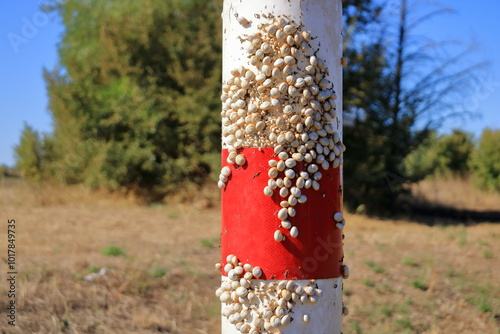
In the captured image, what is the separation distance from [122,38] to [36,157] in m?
5.08

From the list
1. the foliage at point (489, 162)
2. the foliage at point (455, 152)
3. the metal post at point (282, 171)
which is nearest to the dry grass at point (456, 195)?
the foliage at point (489, 162)

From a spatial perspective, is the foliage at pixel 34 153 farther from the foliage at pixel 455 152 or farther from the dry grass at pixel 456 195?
the foliage at pixel 455 152

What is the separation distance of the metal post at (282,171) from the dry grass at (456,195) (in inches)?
610

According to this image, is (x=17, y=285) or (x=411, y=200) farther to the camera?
(x=411, y=200)

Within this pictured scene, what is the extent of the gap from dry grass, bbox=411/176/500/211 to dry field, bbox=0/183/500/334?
7.80 m

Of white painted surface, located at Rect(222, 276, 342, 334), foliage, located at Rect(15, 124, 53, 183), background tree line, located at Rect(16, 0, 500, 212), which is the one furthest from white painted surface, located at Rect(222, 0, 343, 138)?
foliage, located at Rect(15, 124, 53, 183)

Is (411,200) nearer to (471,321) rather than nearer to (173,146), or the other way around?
(173,146)

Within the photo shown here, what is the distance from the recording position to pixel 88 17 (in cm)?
1650

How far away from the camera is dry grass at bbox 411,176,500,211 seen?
18.0 m

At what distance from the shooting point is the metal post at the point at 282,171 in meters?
2.49

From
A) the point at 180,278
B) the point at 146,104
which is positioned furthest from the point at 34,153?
the point at 180,278

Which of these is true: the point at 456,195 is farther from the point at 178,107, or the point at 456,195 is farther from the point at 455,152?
the point at 178,107

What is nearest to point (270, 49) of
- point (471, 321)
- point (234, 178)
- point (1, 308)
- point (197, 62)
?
point (234, 178)

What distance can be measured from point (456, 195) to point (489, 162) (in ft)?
11.7
